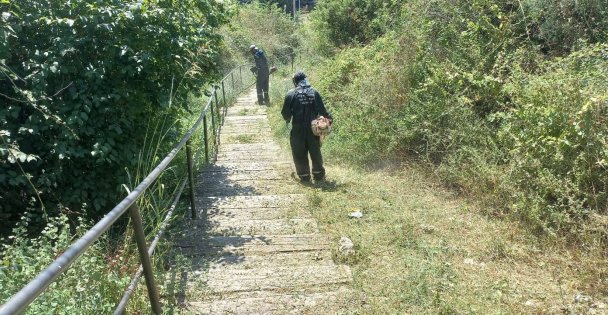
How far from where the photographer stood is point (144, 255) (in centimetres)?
258

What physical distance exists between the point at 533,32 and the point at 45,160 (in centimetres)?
617

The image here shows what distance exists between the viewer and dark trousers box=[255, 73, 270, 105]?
43.1ft

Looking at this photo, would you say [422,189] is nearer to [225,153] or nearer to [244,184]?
[244,184]

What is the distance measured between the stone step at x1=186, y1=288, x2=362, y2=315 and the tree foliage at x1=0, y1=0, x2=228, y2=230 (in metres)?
2.00

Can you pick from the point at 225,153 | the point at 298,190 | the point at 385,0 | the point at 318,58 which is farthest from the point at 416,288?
the point at 318,58

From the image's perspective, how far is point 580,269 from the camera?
3467 mm

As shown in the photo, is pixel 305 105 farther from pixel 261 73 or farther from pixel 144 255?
pixel 261 73

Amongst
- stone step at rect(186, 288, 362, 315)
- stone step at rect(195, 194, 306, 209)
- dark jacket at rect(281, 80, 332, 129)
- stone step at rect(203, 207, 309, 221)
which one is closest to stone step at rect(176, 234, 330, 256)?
stone step at rect(203, 207, 309, 221)

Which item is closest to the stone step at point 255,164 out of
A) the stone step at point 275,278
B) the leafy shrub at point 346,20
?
the stone step at point 275,278

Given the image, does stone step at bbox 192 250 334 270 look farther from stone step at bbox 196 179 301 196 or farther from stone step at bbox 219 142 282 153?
stone step at bbox 219 142 282 153

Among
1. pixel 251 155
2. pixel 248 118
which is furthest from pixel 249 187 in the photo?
pixel 248 118

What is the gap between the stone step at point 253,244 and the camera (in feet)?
13.3

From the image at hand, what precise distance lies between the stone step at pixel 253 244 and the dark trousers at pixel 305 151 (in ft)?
7.27

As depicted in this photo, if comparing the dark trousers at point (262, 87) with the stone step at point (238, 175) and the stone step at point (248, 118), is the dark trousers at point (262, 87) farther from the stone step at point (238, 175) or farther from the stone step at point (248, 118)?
the stone step at point (238, 175)
